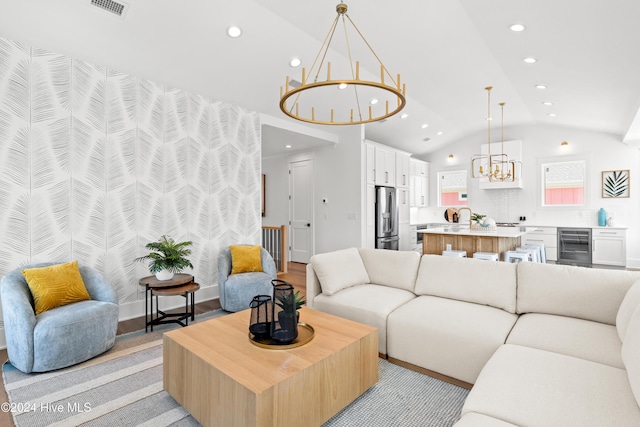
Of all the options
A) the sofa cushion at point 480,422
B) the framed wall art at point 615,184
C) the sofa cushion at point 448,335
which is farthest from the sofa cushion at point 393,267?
the framed wall art at point 615,184

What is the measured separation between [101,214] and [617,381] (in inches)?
163

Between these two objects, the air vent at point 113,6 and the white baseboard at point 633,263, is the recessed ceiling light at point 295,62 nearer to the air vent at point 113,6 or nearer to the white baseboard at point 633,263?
the air vent at point 113,6

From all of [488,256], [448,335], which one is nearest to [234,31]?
[448,335]

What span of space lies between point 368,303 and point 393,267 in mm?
652

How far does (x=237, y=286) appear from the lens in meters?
3.75

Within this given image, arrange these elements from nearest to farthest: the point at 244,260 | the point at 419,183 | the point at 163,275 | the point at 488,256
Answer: the point at 163,275 < the point at 244,260 < the point at 488,256 < the point at 419,183

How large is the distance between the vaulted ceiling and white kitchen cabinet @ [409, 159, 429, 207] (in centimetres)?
342

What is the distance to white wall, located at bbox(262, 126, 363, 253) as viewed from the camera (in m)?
6.32

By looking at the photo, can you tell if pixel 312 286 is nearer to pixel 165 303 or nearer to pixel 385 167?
pixel 165 303

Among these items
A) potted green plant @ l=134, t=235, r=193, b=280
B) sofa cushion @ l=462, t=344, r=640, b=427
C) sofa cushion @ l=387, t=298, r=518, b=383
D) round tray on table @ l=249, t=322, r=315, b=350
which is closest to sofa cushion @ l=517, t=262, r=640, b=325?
sofa cushion @ l=387, t=298, r=518, b=383

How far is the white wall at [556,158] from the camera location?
21.1 feet

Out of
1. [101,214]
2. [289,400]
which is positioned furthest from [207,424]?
[101,214]

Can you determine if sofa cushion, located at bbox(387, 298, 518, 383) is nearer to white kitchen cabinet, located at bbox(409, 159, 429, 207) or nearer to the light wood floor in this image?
the light wood floor

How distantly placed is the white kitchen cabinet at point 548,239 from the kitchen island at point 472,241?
5.55 feet
